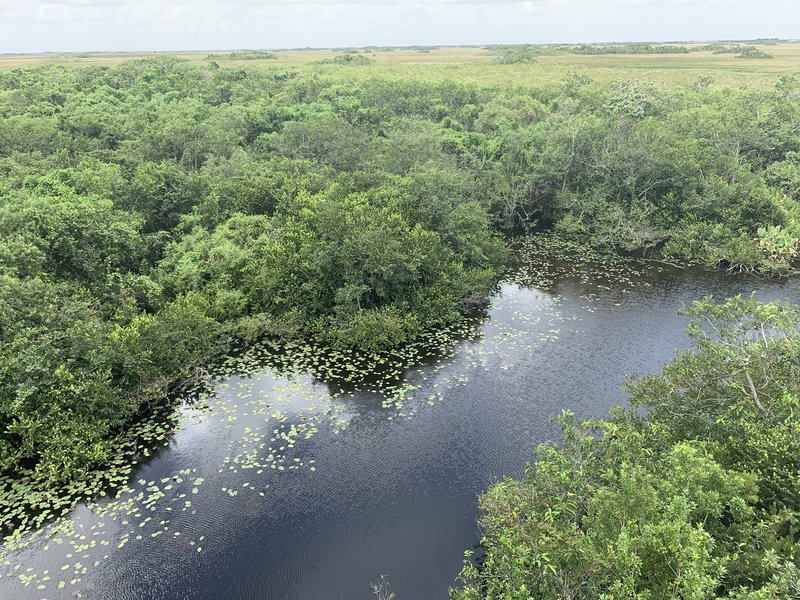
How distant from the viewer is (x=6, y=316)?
17.0 metres

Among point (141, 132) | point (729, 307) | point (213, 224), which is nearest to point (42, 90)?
point (141, 132)

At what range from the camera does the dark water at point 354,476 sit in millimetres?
13141

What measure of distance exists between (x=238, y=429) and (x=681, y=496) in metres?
A: 13.7

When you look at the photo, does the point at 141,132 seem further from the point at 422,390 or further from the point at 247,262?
the point at 422,390

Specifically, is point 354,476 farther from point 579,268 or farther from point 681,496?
point 579,268

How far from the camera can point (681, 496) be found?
9.54m

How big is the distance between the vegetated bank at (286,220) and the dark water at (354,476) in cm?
278

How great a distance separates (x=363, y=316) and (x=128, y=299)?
9.74 metres

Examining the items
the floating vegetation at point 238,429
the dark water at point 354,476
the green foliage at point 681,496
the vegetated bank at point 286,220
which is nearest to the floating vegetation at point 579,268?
the floating vegetation at point 238,429

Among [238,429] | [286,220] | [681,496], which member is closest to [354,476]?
[238,429]

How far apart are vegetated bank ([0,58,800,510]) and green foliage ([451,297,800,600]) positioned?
11277 millimetres

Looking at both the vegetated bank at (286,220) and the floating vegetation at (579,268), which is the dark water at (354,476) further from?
A: the floating vegetation at (579,268)

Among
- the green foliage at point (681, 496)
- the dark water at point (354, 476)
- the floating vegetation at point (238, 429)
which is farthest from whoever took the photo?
the floating vegetation at point (238, 429)

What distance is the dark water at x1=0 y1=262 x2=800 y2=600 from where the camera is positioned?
1314 centimetres
